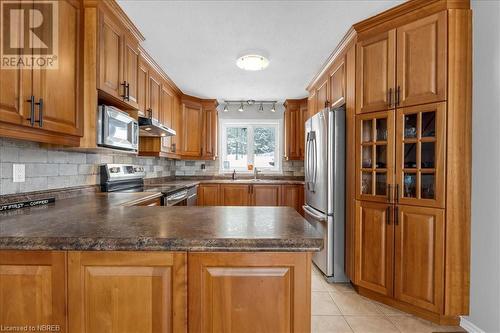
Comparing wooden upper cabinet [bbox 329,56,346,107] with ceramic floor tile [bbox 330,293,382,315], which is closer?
ceramic floor tile [bbox 330,293,382,315]

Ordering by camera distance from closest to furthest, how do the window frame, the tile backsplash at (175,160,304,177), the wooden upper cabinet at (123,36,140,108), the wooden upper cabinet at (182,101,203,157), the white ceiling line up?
the white ceiling < the wooden upper cabinet at (123,36,140,108) < the wooden upper cabinet at (182,101,203,157) < the tile backsplash at (175,160,304,177) < the window frame

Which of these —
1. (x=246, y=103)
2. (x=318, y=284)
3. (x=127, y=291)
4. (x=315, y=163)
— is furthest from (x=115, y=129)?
(x=246, y=103)

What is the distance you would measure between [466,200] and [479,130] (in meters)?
0.50

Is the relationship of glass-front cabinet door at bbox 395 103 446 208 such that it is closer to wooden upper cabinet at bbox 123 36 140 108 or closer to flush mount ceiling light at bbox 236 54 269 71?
flush mount ceiling light at bbox 236 54 269 71

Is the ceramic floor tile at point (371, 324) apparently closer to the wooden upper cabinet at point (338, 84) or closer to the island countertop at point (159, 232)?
the island countertop at point (159, 232)

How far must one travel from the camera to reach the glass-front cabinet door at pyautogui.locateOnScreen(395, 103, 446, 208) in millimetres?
1784

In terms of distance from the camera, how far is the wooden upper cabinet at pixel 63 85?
1360 mm

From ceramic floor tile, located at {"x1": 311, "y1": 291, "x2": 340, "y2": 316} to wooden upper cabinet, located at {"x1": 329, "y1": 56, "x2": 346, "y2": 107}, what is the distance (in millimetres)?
1880

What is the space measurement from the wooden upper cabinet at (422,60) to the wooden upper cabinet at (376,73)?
58mm

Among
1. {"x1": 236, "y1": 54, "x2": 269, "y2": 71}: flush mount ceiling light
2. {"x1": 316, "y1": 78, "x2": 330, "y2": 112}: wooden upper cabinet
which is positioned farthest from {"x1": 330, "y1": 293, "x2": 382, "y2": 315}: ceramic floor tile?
{"x1": 236, "y1": 54, "x2": 269, "y2": 71}: flush mount ceiling light

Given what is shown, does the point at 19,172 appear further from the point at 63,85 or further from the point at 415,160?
the point at 415,160

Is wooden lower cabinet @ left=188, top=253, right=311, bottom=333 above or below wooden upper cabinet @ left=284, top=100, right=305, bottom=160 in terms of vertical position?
below

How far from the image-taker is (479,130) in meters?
1.71

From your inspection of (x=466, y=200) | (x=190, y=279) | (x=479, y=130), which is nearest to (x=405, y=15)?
(x=479, y=130)
